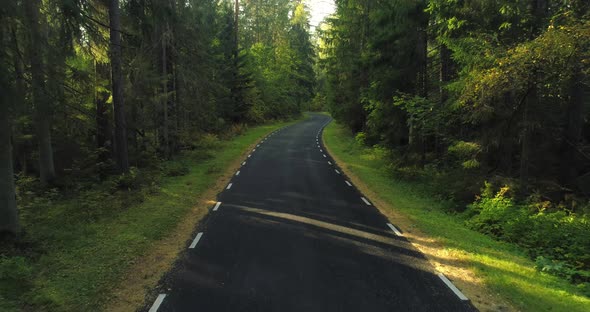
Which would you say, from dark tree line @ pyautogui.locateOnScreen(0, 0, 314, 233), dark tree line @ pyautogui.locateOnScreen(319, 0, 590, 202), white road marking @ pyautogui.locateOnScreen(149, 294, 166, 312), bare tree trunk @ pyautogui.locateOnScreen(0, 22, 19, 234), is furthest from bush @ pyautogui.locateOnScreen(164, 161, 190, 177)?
white road marking @ pyautogui.locateOnScreen(149, 294, 166, 312)

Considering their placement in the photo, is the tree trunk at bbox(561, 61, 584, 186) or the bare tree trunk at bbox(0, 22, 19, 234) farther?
the tree trunk at bbox(561, 61, 584, 186)

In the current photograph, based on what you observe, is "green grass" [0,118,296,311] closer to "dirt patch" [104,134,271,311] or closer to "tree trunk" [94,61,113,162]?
"dirt patch" [104,134,271,311]

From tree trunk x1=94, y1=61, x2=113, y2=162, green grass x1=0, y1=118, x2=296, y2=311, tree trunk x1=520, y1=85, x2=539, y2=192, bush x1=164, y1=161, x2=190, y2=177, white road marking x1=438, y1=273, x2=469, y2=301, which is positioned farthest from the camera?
bush x1=164, y1=161, x2=190, y2=177

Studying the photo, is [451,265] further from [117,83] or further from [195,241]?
[117,83]

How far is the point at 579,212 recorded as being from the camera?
10125mm

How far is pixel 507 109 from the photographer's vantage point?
1181 centimetres

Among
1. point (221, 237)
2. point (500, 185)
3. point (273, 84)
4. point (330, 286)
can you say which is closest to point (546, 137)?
point (500, 185)

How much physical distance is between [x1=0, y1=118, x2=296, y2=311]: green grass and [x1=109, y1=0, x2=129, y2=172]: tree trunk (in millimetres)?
1697

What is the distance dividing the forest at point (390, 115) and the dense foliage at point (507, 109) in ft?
0.19

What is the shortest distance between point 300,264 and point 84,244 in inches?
201

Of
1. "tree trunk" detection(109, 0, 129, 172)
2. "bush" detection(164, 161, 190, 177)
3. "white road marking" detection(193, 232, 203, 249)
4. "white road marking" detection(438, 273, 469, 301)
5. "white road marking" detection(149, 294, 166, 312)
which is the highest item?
A: "tree trunk" detection(109, 0, 129, 172)

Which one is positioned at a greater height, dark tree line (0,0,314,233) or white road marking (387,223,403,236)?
dark tree line (0,0,314,233)

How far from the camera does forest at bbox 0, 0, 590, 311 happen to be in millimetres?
8102

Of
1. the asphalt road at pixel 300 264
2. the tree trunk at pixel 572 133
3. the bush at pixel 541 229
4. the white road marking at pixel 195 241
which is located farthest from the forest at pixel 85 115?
the tree trunk at pixel 572 133
